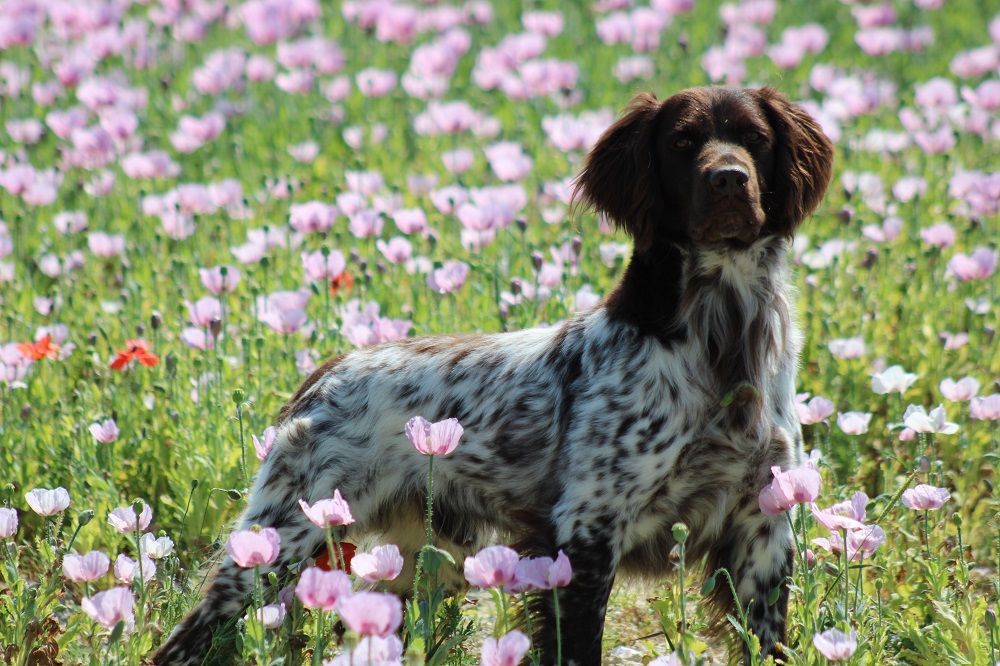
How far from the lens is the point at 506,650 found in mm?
2711

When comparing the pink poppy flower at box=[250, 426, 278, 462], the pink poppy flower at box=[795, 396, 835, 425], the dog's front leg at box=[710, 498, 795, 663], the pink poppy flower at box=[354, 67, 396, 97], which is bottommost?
the dog's front leg at box=[710, 498, 795, 663]

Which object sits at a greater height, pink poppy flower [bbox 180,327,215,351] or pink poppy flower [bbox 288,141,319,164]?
pink poppy flower [bbox 288,141,319,164]

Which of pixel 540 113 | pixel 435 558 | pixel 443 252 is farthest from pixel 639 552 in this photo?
pixel 540 113

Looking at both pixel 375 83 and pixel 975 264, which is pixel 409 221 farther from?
pixel 375 83

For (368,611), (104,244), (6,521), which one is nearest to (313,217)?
(104,244)

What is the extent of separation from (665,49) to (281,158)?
276 centimetres

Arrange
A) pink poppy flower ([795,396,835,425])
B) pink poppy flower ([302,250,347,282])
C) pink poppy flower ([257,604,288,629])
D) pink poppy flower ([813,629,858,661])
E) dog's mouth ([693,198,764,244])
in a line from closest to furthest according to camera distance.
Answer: pink poppy flower ([813,629,858,661]) < pink poppy flower ([257,604,288,629]) < dog's mouth ([693,198,764,244]) < pink poppy flower ([795,396,835,425]) < pink poppy flower ([302,250,347,282])

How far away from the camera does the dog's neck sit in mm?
3773

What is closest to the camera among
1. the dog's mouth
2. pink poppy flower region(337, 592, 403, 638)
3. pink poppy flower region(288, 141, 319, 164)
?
pink poppy flower region(337, 592, 403, 638)

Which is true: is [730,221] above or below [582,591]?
above

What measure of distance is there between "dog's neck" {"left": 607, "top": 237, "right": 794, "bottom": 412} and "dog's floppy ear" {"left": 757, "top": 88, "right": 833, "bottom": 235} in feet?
0.32

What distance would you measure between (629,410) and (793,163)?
85 cm

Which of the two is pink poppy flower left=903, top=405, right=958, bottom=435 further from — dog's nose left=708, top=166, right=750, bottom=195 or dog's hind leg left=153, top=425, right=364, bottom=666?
dog's hind leg left=153, top=425, right=364, bottom=666

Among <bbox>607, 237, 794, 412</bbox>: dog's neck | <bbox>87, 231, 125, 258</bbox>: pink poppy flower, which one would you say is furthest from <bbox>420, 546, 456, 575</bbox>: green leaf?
<bbox>87, 231, 125, 258</bbox>: pink poppy flower
